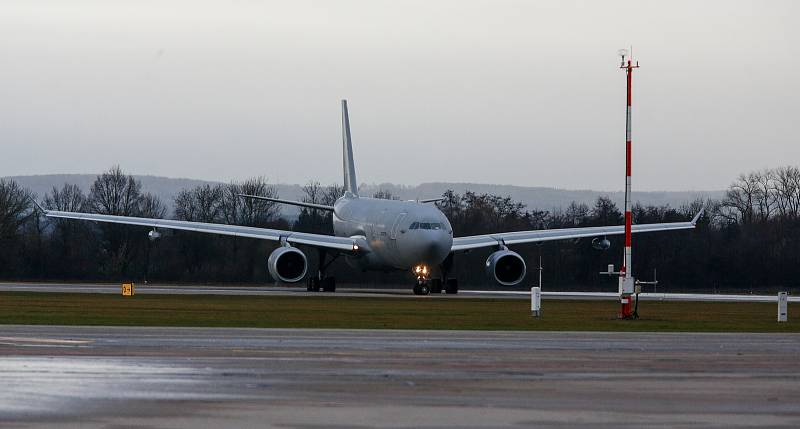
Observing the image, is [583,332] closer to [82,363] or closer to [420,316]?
[420,316]

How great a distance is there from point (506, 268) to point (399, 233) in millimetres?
5329

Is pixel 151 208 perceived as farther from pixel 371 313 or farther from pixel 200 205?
pixel 371 313

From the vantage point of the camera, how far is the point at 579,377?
18.4 meters

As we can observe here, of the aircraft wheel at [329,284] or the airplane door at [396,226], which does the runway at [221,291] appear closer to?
the aircraft wheel at [329,284]

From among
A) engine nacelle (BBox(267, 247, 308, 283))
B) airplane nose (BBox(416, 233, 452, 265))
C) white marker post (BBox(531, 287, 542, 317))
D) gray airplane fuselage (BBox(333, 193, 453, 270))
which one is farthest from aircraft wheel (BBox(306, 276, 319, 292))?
white marker post (BBox(531, 287, 542, 317))

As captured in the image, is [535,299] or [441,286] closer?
[535,299]

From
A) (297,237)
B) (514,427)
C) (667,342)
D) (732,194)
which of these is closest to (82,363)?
(514,427)

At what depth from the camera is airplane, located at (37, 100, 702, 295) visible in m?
59.4

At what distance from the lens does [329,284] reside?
6494 cm

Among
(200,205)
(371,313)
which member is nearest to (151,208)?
(200,205)

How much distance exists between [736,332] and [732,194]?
98.1 metres

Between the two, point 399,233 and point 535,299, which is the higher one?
point 399,233

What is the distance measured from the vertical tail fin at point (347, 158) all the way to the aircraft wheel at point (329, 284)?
34.4ft

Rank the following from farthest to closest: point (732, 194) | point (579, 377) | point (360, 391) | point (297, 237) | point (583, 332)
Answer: point (732, 194) < point (297, 237) < point (583, 332) < point (579, 377) < point (360, 391)
